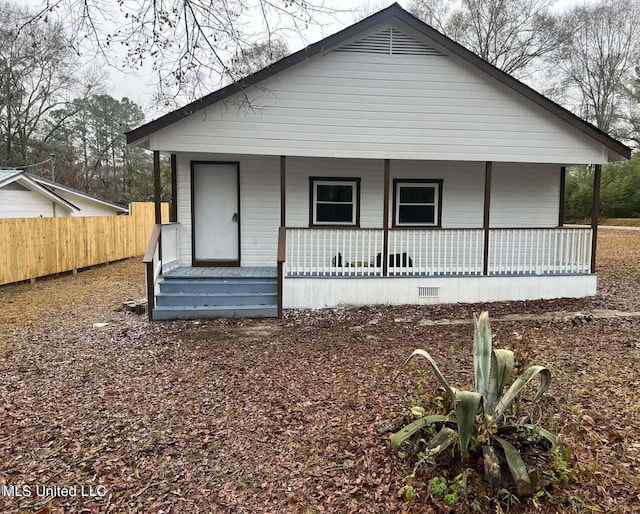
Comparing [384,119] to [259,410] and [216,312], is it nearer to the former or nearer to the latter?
[216,312]

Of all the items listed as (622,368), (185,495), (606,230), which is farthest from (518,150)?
(606,230)

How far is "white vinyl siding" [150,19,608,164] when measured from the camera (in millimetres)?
7902

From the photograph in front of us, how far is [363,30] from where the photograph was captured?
323 inches

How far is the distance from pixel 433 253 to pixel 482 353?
554 centimetres

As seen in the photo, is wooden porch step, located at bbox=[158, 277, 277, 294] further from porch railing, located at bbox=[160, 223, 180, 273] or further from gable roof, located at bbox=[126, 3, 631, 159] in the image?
gable roof, located at bbox=[126, 3, 631, 159]

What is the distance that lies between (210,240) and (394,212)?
3.87 m

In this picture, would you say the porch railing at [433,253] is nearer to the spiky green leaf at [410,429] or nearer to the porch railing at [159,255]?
the porch railing at [159,255]

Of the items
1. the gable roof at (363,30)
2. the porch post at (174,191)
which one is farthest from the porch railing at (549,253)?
the porch post at (174,191)

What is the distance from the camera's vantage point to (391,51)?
831 centimetres

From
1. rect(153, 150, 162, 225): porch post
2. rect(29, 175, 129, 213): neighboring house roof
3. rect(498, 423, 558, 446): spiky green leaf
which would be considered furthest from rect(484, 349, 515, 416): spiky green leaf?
rect(29, 175, 129, 213): neighboring house roof

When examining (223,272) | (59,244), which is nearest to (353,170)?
(223,272)

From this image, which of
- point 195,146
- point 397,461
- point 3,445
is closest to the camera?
point 397,461

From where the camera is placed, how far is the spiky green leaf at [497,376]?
9.67 ft

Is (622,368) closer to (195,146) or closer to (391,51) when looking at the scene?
(391,51)
